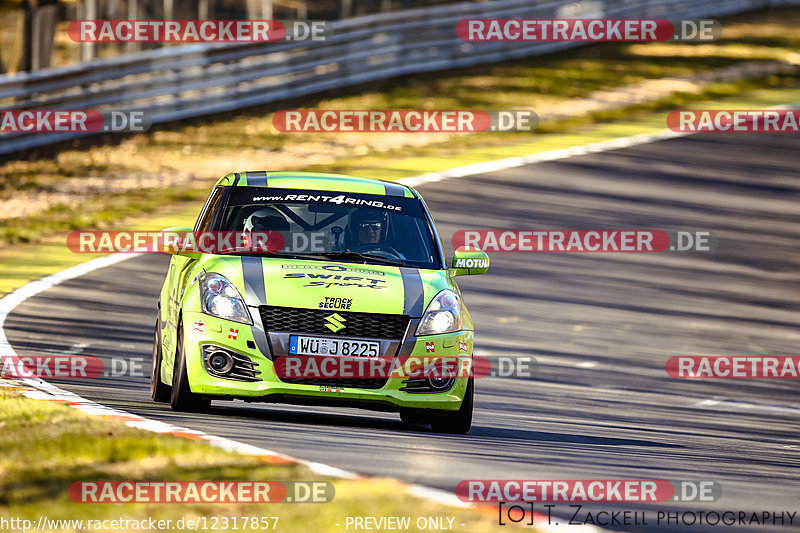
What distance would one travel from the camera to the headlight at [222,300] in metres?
9.00

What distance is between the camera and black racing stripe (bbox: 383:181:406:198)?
1048 cm

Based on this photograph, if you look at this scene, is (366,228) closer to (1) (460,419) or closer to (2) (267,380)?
(1) (460,419)

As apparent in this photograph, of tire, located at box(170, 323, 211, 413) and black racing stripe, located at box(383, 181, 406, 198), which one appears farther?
black racing stripe, located at box(383, 181, 406, 198)

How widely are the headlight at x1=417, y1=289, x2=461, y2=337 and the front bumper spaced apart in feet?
0.18

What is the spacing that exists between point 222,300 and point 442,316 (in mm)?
1355

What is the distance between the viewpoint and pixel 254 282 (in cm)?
909

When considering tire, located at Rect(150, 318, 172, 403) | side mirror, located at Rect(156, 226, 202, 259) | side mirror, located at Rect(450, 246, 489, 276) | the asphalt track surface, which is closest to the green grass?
the asphalt track surface

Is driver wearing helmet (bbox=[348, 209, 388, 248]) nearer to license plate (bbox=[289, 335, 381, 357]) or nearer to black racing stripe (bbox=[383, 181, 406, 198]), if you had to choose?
black racing stripe (bbox=[383, 181, 406, 198])

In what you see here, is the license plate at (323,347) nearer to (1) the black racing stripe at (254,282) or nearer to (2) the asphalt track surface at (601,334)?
(1) the black racing stripe at (254,282)

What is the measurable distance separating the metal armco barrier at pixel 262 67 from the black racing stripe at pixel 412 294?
13244 millimetres

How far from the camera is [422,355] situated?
29.8ft

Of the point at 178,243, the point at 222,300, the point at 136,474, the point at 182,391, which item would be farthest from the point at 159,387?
the point at 136,474

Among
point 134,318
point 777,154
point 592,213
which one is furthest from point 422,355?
point 777,154

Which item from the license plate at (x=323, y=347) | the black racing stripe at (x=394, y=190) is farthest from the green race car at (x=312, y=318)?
the black racing stripe at (x=394, y=190)
